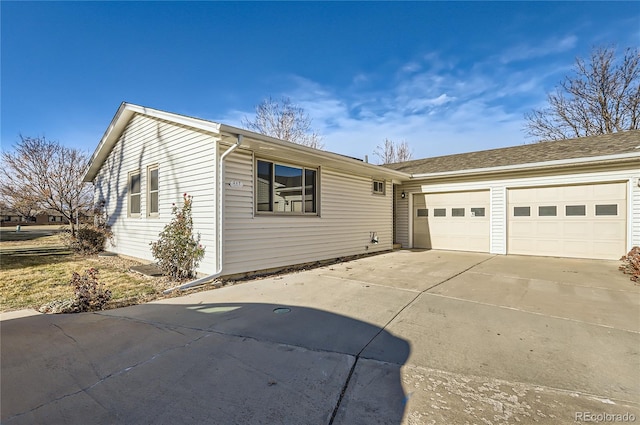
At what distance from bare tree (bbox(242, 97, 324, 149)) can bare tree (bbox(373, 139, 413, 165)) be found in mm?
9353

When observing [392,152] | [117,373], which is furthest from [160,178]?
[392,152]

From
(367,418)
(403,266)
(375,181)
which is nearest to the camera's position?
(367,418)

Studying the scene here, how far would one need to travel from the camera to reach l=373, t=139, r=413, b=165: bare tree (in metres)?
27.8

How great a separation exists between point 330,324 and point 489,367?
1.72 metres

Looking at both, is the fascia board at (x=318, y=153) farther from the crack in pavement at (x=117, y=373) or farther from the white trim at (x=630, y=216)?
the white trim at (x=630, y=216)

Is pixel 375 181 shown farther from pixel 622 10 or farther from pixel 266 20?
pixel 622 10

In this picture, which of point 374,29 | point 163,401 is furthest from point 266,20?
point 163,401

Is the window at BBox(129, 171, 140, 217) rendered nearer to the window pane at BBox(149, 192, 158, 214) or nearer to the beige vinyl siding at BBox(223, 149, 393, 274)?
the window pane at BBox(149, 192, 158, 214)

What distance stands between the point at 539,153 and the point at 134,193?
13330 mm

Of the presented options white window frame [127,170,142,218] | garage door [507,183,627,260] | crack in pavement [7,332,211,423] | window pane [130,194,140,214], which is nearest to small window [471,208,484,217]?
garage door [507,183,627,260]

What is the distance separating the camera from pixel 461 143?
68.1 ft

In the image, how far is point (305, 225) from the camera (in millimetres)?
7586

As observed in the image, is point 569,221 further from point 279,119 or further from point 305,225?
point 279,119

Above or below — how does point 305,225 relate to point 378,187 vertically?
below
